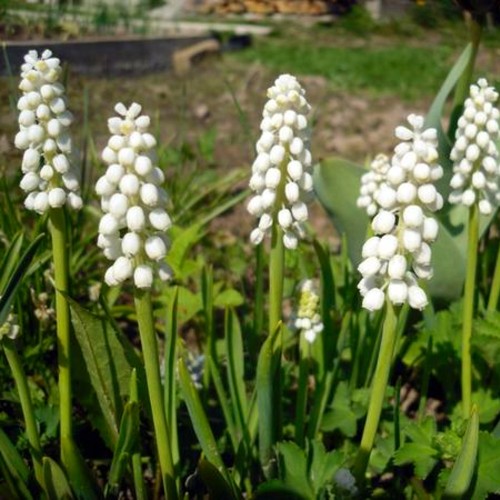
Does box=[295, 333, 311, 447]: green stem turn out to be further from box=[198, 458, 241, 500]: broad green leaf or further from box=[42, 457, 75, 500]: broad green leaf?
box=[42, 457, 75, 500]: broad green leaf

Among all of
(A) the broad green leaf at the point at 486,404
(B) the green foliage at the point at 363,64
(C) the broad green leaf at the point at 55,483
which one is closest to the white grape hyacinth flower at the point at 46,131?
(C) the broad green leaf at the point at 55,483

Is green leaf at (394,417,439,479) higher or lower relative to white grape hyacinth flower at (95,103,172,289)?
lower

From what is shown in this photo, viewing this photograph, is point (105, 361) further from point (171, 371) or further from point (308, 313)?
point (308, 313)

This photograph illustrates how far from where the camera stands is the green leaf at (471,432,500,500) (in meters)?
1.74

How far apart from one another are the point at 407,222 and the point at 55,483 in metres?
0.92

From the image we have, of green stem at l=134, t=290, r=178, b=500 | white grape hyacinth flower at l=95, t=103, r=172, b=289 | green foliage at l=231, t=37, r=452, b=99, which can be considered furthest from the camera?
green foliage at l=231, t=37, r=452, b=99

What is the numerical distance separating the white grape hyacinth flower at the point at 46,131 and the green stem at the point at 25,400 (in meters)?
0.32

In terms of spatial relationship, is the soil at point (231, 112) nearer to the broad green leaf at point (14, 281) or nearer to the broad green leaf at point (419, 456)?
the broad green leaf at point (419, 456)

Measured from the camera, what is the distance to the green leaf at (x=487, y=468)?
1.74m

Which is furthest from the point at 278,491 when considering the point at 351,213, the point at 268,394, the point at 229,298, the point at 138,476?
the point at 351,213

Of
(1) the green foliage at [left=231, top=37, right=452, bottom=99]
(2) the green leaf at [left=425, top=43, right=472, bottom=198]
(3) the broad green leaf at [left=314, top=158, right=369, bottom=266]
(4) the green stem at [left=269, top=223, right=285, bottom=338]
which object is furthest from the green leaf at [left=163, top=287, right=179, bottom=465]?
(1) the green foliage at [left=231, top=37, right=452, bottom=99]

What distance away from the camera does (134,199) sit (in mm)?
1404

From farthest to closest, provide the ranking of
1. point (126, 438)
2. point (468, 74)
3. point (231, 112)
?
1. point (231, 112)
2. point (468, 74)
3. point (126, 438)

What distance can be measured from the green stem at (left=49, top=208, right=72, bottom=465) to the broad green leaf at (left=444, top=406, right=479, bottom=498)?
79 centimetres
